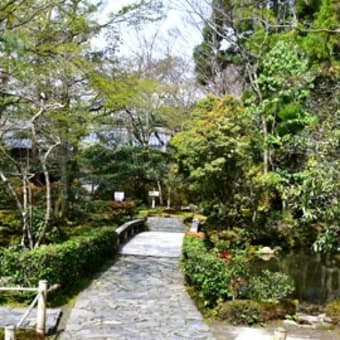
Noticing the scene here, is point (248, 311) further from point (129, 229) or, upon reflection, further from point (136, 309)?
point (129, 229)

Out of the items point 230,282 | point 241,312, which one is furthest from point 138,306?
point 241,312

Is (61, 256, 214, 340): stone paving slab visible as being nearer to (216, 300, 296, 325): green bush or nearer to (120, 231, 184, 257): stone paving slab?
(216, 300, 296, 325): green bush

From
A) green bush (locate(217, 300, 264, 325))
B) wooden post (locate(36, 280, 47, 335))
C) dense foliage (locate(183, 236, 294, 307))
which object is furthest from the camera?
dense foliage (locate(183, 236, 294, 307))

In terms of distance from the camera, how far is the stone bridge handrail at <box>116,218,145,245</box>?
14636mm

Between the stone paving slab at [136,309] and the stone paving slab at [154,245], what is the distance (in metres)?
2.14

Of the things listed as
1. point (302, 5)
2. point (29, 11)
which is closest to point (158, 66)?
point (302, 5)

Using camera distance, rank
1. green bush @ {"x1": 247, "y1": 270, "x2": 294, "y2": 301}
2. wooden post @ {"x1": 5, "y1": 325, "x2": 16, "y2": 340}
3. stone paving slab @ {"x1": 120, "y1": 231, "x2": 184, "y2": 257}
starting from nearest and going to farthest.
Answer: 1. wooden post @ {"x1": 5, "y1": 325, "x2": 16, "y2": 340}
2. green bush @ {"x1": 247, "y1": 270, "x2": 294, "y2": 301}
3. stone paving slab @ {"x1": 120, "y1": 231, "x2": 184, "y2": 257}

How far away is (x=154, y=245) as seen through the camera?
14.8 meters

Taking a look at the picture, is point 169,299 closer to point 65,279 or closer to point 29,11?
point 65,279

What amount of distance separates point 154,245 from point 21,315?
7884mm

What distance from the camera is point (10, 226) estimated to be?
13672mm

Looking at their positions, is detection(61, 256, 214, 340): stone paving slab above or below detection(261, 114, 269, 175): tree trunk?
below

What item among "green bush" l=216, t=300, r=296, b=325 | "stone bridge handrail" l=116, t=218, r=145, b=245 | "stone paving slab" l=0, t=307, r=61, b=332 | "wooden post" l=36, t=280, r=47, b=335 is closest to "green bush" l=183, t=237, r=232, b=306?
"green bush" l=216, t=300, r=296, b=325

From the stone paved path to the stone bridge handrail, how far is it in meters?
1.89
